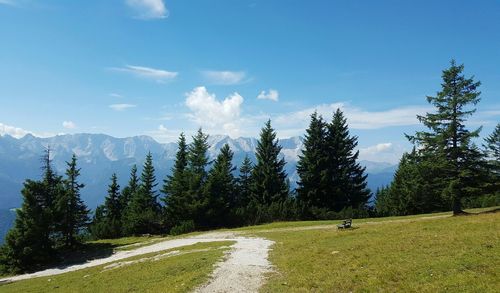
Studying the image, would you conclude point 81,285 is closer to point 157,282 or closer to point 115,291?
point 115,291

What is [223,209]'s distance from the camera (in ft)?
191

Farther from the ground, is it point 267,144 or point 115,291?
point 267,144

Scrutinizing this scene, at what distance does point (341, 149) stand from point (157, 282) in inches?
1981

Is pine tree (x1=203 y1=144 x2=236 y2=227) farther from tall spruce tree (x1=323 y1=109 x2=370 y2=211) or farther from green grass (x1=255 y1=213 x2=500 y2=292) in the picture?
green grass (x1=255 y1=213 x2=500 y2=292)

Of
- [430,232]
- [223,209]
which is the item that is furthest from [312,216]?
[430,232]

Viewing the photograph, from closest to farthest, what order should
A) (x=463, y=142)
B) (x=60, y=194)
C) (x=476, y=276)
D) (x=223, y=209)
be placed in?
(x=476, y=276) → (x=463, y=142) → (x=60, y=194) → (x=223, y=209)

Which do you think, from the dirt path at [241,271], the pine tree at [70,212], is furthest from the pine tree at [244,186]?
the dirt path at [241,271]

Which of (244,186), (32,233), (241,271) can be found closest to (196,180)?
(244,186)

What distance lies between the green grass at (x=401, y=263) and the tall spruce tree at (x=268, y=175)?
38897 millimetres

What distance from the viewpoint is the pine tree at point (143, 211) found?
6419 cm

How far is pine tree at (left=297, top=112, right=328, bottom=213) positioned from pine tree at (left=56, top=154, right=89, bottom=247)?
35.4 meters

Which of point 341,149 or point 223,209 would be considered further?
point 341,149

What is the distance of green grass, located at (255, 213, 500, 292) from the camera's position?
562 inches

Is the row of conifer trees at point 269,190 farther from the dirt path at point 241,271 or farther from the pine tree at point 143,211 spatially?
the dirt path at point 241,271
